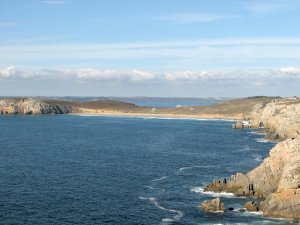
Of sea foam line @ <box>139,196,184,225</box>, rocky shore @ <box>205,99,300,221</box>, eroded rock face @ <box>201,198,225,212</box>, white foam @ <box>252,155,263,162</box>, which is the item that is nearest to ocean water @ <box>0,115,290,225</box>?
sea foam line @ <box>139,196,184,225</box>

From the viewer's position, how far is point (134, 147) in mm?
183875

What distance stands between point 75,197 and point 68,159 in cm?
5029

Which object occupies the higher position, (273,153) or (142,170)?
(273,153)

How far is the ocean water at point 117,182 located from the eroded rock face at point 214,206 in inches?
51.9

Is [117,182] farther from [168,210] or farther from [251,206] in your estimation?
[251,206]

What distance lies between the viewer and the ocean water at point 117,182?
88.9 m

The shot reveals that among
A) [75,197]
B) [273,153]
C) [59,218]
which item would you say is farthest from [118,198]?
[273,153]

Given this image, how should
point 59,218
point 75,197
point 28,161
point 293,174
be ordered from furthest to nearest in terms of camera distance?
point 28,161, point 75,197, point 293,174, point 59,218

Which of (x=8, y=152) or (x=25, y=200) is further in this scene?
(x=8, y=152)

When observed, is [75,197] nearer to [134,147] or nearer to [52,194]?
[52,194]

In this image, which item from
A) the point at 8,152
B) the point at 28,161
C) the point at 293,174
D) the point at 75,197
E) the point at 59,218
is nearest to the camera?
the point at 59,218

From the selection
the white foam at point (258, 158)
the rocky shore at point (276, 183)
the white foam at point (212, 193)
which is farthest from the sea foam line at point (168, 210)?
the white foam at point (258, 158)

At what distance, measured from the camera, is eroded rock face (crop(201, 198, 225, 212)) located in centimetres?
9225

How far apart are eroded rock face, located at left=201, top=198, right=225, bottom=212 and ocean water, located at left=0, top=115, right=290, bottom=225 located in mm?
1319
